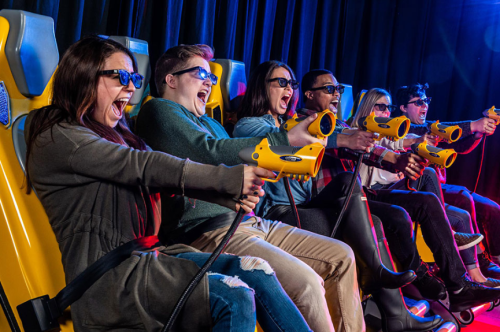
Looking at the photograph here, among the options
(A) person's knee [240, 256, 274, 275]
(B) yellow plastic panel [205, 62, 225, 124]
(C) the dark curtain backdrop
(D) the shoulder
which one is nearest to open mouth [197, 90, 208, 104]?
(D) the shoulder

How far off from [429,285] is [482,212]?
3.37 feet

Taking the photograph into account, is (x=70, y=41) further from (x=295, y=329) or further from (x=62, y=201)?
(x=295, y=329)

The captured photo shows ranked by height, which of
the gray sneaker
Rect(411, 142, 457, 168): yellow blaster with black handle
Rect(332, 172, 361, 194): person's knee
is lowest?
the gray sneaker

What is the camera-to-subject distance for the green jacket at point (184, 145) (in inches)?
56.1

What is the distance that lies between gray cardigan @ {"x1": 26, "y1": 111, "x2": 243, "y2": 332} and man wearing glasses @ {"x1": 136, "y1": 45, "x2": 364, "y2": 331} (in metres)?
0.32

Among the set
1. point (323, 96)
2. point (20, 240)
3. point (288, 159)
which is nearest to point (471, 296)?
point (323, 96)

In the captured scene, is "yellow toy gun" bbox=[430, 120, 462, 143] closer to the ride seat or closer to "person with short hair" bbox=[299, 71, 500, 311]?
"person with short hair" bbox=[299, 71, 500, 311]

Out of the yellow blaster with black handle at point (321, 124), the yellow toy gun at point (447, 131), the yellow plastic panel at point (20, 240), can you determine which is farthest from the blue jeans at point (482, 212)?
the yellow plastic panel at point (20, 240)

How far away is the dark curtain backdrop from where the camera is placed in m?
3.17

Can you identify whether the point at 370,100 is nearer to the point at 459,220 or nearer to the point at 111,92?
the point at 459,220

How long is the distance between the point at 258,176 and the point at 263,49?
86.4 inches

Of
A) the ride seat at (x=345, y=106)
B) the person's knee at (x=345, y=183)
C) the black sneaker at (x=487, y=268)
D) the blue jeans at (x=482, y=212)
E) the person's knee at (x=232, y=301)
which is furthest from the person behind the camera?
the ride seat at (x=345, y=106)

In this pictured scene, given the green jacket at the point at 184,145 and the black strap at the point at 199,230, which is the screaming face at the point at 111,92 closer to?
the green jacket at the point at 184,145

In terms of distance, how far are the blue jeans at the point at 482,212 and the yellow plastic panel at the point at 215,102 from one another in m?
1.55
